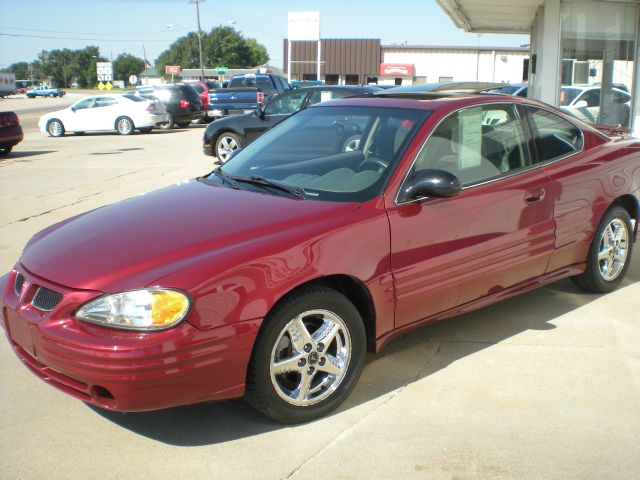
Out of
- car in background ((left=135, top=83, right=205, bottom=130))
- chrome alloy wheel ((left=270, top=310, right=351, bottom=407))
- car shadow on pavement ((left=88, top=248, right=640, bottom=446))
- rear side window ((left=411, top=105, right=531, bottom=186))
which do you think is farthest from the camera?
car in background ((left=135, top=83, right=205, bottom=130))

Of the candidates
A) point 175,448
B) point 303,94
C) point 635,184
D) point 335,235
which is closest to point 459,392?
point 335,235

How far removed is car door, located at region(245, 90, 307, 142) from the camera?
14.3 metres

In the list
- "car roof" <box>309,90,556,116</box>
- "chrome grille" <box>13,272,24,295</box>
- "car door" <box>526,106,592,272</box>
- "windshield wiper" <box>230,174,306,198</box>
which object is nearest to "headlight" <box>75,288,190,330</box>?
"chrome grille" <box>13,272,24,295</box>

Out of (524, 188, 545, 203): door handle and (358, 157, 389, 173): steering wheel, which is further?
(524, 188, 545, 203): door handle

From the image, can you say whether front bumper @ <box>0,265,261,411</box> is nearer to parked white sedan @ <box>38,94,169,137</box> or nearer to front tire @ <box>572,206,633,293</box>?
front tire @ <box>572,206,633,293</box>

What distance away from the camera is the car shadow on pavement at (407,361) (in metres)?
3.56

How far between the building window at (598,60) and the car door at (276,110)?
520 cm

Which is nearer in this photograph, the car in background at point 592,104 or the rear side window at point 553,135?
the rear side window at point 553,135

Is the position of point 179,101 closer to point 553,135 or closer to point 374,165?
point 553,135

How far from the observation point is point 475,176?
4359 millimetres

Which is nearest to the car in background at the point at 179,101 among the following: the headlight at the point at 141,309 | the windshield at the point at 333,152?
the windshield at the point at 333,152

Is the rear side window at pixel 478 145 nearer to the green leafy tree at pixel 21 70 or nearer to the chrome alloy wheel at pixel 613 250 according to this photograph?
the chrome alloy wheel at pixel 613 250

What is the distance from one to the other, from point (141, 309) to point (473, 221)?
81.0 inches

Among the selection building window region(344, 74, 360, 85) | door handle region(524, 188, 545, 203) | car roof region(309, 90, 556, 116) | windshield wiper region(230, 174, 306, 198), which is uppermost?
building window region(344, 74, 360, 85)
